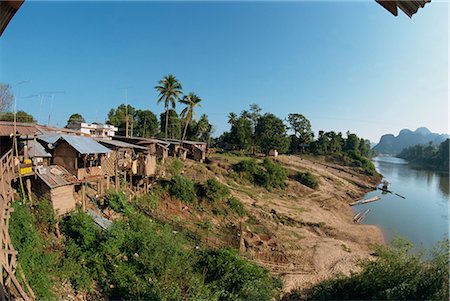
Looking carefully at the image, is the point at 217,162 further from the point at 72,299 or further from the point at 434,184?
the point at 434,184

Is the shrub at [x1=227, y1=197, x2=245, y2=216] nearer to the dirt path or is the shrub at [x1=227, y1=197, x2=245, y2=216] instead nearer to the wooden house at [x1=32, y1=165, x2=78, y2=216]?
the dirt path

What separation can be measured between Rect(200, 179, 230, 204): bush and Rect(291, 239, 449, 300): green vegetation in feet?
40.4

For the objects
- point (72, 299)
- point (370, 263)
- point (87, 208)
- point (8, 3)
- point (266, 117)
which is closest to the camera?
point (8, 3)

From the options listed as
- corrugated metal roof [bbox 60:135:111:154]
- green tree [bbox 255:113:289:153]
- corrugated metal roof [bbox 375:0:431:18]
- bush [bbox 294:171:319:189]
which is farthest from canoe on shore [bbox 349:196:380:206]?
corrugated metal roof [bbox 375:0:431:18]

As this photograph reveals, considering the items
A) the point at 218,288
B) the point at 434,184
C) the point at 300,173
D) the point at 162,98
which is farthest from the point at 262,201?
the point at 434,184

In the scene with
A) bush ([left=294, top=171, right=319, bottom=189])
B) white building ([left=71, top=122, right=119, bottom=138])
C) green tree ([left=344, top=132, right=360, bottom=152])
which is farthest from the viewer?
green tree ([left=344, top=132, right=360, bottom=152])

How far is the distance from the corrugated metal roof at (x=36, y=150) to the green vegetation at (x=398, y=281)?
48.1ft

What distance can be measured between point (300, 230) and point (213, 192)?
824 cm

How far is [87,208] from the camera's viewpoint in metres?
14.0

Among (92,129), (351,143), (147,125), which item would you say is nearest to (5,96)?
(92,129)

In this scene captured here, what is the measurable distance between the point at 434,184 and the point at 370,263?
60543mm

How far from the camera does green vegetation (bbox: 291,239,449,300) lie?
7668 mm

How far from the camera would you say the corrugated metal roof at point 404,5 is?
59.8 inches

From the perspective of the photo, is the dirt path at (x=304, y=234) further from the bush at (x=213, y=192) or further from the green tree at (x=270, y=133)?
the green tree at (x=270, y=133)
